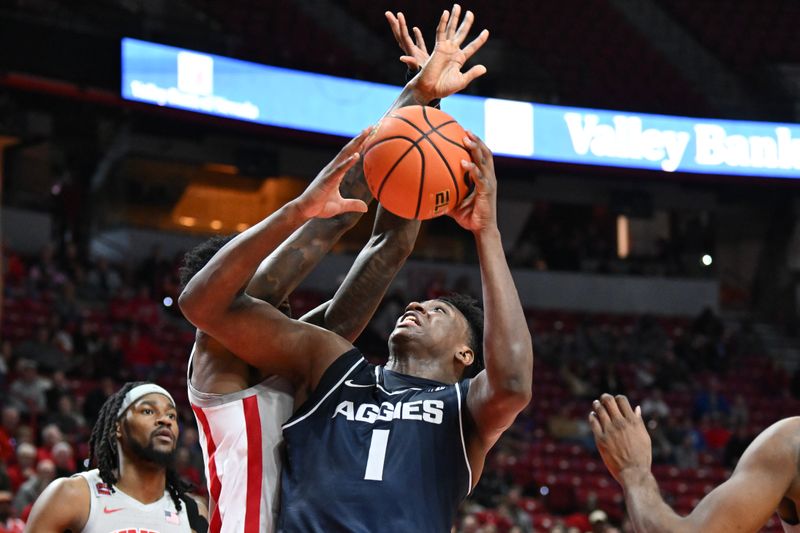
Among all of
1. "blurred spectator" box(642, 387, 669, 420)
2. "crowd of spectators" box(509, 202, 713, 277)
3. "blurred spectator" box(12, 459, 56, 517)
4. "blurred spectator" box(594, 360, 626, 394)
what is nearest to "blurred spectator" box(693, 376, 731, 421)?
"blurred spectator" box(642, 387, 669, 420)

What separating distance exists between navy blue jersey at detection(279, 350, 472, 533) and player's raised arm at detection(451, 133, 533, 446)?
0.38 feet

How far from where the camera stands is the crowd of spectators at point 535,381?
34.8 ft

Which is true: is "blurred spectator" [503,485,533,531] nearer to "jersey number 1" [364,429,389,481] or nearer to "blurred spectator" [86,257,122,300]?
"blurred spectator" [86,257,122,300]

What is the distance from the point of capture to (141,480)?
4848 millimetres

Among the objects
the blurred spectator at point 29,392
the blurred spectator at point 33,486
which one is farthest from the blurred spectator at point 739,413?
the blurred spectator at point 33,486

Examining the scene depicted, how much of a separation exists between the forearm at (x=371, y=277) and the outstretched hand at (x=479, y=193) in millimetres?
642

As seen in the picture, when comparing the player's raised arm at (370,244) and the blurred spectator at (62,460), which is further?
the blurred spectator at (62,460)

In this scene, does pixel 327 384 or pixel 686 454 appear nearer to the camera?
pixel 327 384

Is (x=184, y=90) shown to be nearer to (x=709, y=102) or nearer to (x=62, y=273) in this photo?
(x=62, y=273)

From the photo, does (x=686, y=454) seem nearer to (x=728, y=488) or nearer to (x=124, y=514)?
(x=124, y=514)

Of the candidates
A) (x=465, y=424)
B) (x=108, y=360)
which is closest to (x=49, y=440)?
(x=108, y=360)

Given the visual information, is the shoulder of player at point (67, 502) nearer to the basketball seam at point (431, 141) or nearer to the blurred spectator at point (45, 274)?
the basketball seam at point (431, 141)

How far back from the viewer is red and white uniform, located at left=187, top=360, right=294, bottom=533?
3.11 m

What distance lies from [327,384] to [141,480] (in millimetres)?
1989
